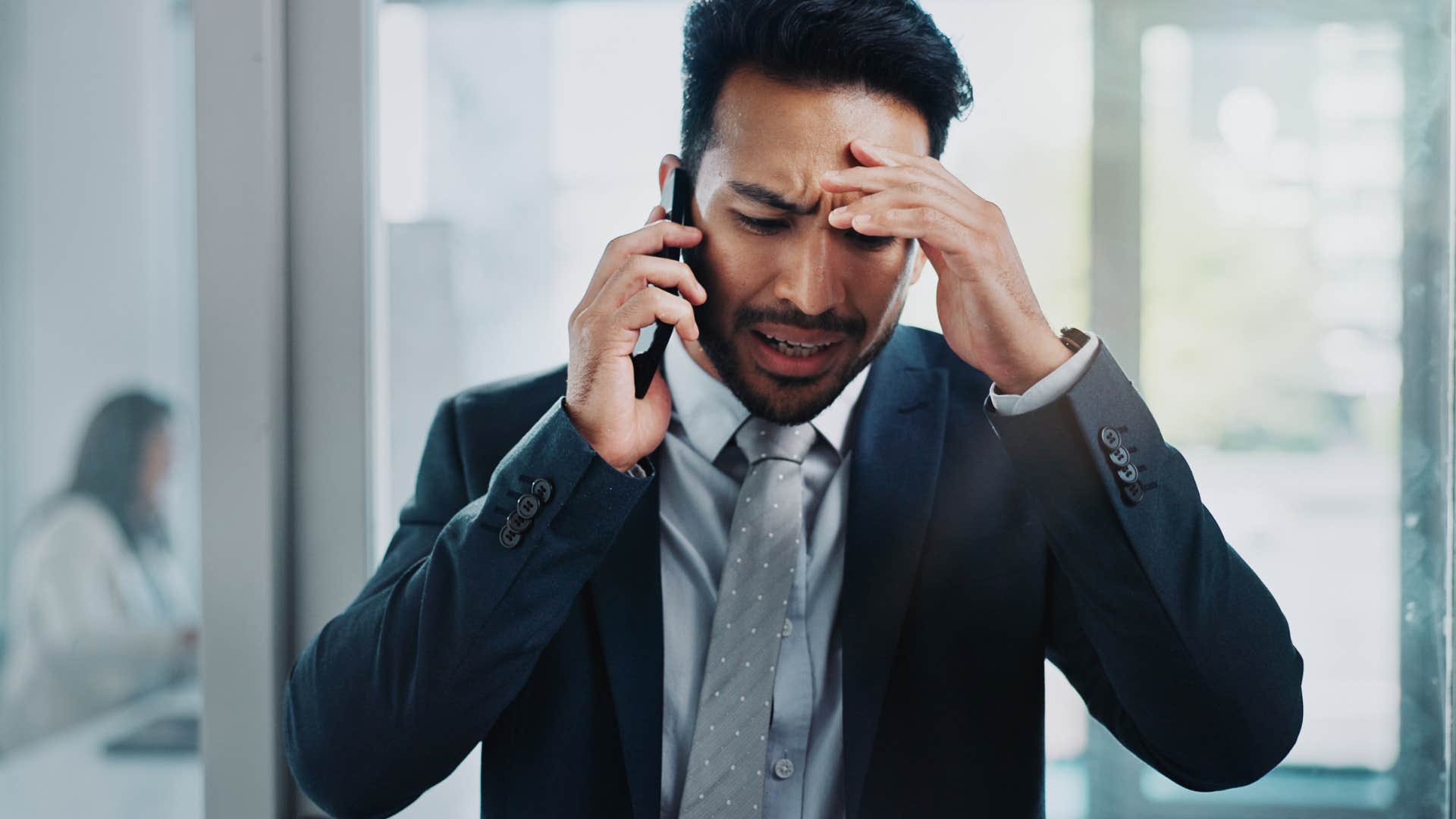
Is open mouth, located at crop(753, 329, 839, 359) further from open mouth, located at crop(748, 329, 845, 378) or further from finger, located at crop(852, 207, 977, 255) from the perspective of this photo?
finger, located at crop(852, 207, 977, 255)

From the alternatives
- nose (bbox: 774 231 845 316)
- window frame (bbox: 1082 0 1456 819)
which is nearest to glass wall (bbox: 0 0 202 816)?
nose (bbox: 774 231 845 316)

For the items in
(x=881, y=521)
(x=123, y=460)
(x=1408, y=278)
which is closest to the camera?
(x=881, y=521)

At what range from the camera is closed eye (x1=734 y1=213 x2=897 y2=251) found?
47.9 inches

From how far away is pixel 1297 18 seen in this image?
151 centimetres

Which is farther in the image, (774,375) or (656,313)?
(774,375)

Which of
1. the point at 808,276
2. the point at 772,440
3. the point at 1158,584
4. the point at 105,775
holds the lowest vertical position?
the point at 105,775

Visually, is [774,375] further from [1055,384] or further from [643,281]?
[1055,384]

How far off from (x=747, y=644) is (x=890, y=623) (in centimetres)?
19

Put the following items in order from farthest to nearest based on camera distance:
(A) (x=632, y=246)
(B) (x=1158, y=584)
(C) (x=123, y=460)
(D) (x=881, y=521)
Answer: (C) (x=123, y=460)
(D) (x=881, y=521)
(A) (x=632, y=246)
(B) (x=1158, y=584)

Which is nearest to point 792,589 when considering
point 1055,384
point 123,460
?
point 1055,384

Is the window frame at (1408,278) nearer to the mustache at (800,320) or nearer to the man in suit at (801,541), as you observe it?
the man in suit at (801,541)

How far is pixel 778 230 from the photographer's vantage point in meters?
1.22

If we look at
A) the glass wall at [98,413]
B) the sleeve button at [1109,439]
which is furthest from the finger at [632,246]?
the glass wall at [98,413]

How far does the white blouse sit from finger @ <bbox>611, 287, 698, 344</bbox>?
1087 millimetres
